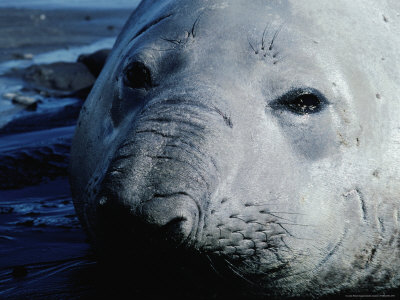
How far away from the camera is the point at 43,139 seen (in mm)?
7375

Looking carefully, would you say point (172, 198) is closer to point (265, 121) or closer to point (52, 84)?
point (265, 121)

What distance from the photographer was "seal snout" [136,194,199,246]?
3.27 meters

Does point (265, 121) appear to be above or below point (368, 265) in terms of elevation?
above

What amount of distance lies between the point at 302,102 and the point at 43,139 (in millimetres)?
4003

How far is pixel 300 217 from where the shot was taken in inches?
147

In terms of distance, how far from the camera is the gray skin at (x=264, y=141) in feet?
11.3

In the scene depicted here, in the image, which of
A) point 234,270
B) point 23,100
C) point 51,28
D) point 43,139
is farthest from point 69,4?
point 234,270

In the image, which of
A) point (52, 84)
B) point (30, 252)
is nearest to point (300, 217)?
point (30, 252)

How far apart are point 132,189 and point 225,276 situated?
71 centimetres

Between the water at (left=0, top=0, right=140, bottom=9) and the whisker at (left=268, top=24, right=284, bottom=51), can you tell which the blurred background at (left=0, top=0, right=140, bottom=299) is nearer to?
the water at (left=0, top=0, right=140, bottom=9)

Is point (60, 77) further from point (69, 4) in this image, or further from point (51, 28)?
point (69, 4)

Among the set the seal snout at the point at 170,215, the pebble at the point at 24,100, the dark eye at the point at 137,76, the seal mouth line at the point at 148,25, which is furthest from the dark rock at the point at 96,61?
the seal snout at the point at 170,215

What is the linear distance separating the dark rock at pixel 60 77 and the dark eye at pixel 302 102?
19.4ft

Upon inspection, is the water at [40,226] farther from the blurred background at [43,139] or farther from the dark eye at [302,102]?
the dark eye at [302,102]
